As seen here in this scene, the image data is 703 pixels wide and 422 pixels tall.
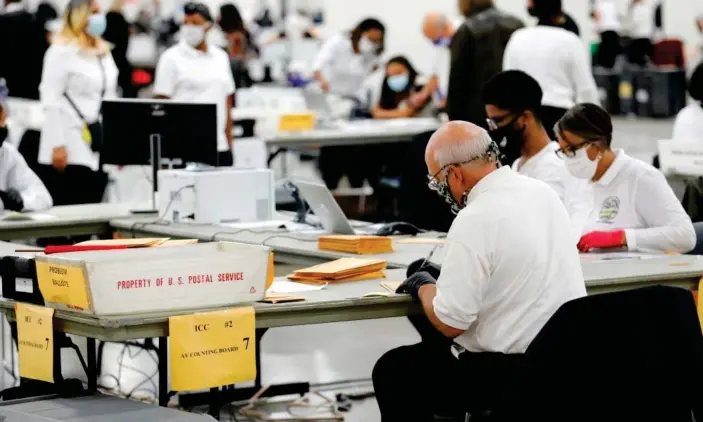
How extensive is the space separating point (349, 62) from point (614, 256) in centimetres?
659

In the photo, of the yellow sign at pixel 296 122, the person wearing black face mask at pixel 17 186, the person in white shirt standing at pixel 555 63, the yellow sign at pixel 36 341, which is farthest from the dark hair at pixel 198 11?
the yellow sign at pixel 36 341

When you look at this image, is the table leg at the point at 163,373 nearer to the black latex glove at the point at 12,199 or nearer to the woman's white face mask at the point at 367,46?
the black latex glove at the point at 12,199

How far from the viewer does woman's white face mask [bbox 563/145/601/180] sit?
15.1ft

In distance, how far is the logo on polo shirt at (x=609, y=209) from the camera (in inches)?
183

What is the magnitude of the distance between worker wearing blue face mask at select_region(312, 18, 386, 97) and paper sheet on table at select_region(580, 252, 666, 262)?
6.31m

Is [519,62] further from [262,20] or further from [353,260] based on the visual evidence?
[262,20]

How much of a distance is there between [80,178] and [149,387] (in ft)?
7.00

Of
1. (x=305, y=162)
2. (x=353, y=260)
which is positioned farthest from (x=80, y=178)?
(x=305, y=162)

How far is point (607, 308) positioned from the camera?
3.07 m

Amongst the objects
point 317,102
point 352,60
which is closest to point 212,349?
point 317,102

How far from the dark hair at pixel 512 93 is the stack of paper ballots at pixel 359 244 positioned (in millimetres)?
668

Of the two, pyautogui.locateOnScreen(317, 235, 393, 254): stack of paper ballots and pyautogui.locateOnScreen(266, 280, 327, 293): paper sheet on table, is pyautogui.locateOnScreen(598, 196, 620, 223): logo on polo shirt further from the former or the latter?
pyautogui.locateOnScreen(266, 280, 327, 293): paper sheet on table

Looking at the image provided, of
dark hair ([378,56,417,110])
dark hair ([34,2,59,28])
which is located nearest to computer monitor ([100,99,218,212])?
dark hair ([378,56,417,110])

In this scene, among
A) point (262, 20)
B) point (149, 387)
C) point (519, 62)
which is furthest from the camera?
Result: point (262, 20)
